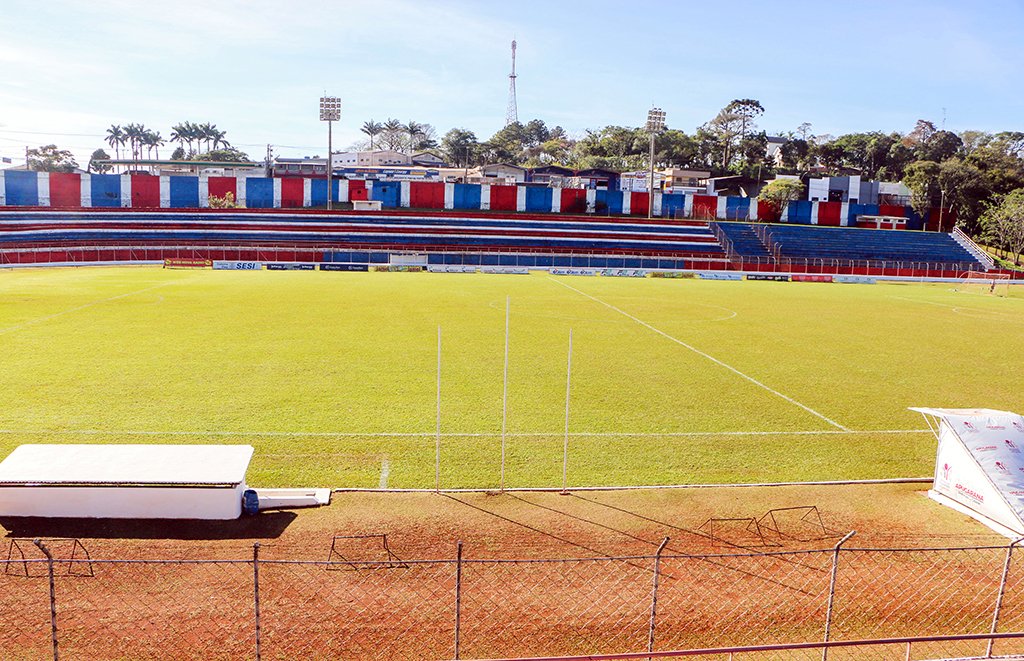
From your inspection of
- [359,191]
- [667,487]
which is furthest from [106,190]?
[667,487]

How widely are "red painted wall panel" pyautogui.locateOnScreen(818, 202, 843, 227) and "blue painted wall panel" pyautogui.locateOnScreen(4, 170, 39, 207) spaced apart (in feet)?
309

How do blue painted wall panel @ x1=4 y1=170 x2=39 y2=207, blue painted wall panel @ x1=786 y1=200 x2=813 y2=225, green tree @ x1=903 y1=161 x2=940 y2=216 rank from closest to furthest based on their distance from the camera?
blue painted wall panel @ x1=4 y1=170 x2=39 y2=207 → blue painted wall panel @ x1=786 y1=200 x2=813 y2=225 → green tree @ x1=903 y1=161 x2=940 y2=216

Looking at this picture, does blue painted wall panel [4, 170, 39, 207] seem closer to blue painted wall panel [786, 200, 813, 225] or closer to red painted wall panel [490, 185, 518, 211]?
red painted wall panel [490, 185, 518, 211]

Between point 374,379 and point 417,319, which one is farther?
point 417,319

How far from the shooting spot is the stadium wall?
86188 millimetres

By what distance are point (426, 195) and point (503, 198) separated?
984 cm

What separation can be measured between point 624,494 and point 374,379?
395 inches

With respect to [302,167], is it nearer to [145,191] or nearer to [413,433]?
[145,191]

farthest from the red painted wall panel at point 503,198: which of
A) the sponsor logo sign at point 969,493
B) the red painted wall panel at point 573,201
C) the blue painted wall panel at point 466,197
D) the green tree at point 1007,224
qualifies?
the sponsor logo sign at point 969,493

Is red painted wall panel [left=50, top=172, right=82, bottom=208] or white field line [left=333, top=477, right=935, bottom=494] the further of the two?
red painted wall panel [left=50, top=172, right=82, bottom=208]

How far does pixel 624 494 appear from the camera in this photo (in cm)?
1249

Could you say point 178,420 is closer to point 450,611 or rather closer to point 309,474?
point 309,474

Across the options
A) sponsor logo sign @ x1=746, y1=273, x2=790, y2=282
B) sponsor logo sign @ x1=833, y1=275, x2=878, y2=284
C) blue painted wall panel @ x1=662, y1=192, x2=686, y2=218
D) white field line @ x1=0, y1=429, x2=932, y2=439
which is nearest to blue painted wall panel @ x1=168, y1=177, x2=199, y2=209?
blue painted wall panel @ x1=662, y1=192, x2=686, y2=218

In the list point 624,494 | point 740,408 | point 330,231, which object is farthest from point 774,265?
point 624,494
